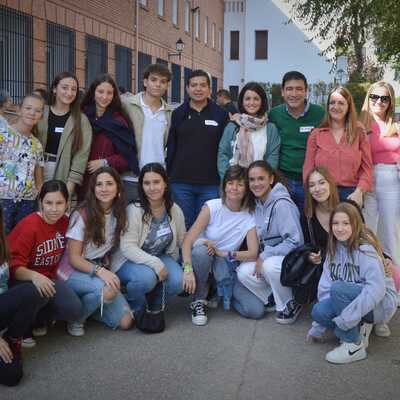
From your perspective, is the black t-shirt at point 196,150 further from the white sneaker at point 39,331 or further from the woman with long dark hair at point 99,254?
the white sneaker at point 39,331

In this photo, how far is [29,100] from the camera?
195 inches

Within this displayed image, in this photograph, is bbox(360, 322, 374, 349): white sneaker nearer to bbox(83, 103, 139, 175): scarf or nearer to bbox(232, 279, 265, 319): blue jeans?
bbox(232, 279, 265, 319): blue jeans

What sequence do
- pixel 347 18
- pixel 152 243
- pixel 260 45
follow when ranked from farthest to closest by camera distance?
pixel 260 45 → pixel 347 18 → pixel 152 243

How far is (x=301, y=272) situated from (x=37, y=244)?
2058 millimetres

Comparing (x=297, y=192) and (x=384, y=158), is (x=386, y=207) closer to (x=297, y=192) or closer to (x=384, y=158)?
(x=384, y=158)

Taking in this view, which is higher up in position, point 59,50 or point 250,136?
point 59,50

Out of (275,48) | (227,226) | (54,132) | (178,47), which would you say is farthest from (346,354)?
(275,48)

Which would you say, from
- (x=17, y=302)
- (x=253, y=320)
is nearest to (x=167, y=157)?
(x=253, y=320)

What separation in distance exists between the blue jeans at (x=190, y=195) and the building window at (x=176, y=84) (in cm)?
2332

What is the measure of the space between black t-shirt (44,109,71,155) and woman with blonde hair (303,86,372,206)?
2236 mm

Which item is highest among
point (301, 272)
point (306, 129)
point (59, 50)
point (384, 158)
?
point (59, 50)

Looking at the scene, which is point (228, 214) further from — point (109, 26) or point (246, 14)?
point (246, 14)

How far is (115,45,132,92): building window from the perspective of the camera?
21.3 m

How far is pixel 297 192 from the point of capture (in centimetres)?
569
